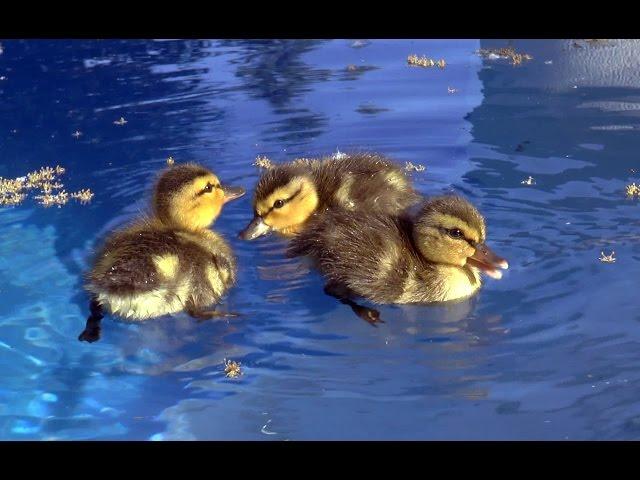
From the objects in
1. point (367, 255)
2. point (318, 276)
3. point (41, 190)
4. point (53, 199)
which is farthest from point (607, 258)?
point (41, 190)

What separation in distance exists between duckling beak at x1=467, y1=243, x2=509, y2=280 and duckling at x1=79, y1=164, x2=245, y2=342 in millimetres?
985

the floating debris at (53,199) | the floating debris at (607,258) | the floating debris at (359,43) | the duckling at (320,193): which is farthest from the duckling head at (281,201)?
the floating debris at (359,43)

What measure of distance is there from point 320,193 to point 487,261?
3.03ft

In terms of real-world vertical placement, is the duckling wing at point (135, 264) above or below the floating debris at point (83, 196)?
above

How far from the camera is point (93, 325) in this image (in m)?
3.17

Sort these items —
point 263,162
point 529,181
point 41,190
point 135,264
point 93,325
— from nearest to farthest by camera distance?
point 135,264 < point 93,325 < point 529,181 < point 41,190 < point 263,162

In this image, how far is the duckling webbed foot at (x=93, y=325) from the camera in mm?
3117

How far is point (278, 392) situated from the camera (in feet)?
9.11

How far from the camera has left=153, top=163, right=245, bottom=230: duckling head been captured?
346cm

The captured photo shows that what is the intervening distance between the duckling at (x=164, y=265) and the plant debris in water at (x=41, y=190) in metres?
1.01

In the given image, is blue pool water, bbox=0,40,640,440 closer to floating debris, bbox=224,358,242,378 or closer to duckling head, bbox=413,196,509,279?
floating debris, bbox=224,358,242,378

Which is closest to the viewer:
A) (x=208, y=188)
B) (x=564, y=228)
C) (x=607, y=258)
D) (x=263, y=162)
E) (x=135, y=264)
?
(x=135, y=264)

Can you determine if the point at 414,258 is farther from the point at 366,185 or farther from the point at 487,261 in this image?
the point at 366,185

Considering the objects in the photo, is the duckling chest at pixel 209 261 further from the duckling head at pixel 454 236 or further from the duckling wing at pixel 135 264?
the duckling head at pixel 454 236
